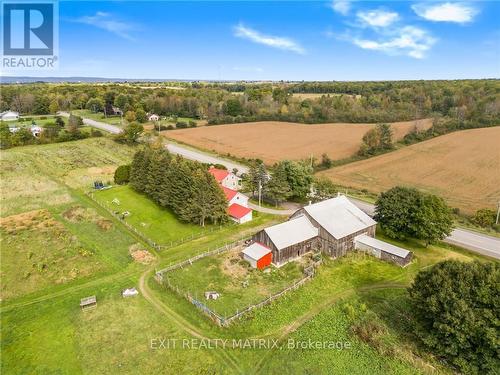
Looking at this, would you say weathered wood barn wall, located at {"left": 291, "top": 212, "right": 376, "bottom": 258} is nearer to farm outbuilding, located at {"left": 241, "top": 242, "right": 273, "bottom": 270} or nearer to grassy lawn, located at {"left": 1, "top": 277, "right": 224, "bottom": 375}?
farm outbuilding, located at {"left": 241, "top": 242, "right": 273, "bottom": 270}

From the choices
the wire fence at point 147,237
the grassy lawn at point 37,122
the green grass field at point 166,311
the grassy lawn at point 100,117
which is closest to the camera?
the green grass field at point 166,311

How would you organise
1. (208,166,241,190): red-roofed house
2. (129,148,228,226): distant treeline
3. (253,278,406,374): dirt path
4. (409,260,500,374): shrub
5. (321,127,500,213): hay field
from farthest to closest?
(321,127,500,213): hay field < (208,166,241,190): red-roofed house < (129,148,228,226): distant treeline < (253,278,406,374): dirt path < (409,260,500,374): shrub

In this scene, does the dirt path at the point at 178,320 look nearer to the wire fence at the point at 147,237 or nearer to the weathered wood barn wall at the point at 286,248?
the wire fence at the point at 147,237

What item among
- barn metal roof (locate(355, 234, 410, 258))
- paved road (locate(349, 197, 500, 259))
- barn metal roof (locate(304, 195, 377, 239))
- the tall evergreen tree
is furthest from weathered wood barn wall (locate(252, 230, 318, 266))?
paved road (locate(349, 197, 500, 259))

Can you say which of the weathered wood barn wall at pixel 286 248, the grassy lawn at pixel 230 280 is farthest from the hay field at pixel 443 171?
the grassy lawn at pixel 230 280

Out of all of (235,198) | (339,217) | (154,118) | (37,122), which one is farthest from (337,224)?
(37,122)

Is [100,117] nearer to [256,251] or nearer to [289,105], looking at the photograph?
[289,105]
